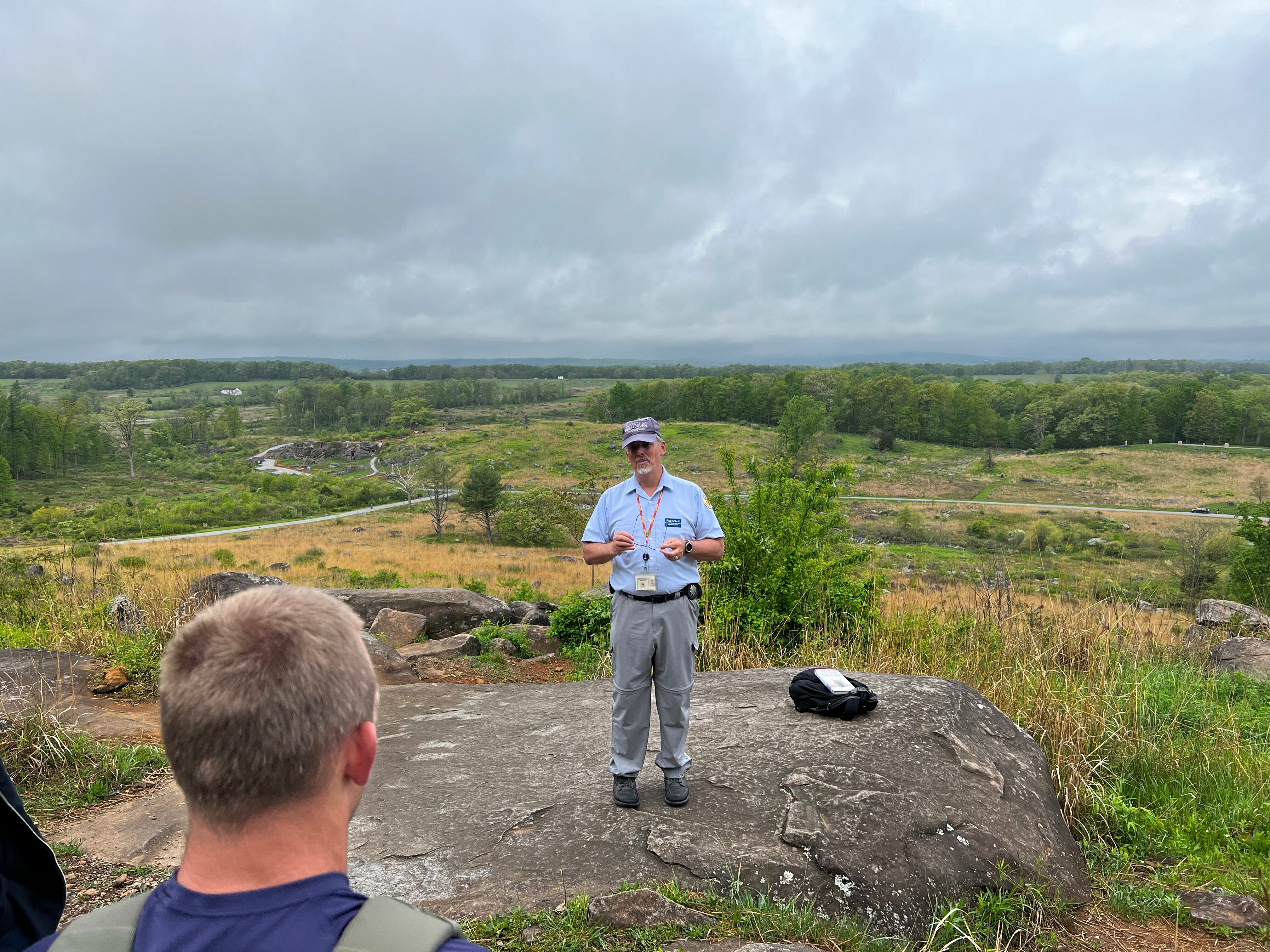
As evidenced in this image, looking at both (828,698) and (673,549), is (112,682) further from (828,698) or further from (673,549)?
(828,698)

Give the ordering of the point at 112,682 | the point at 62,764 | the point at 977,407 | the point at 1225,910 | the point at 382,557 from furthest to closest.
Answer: the point at 977,407
the point at 382,557
the point at 112,682
the point at 62,764
the point at 1225,910

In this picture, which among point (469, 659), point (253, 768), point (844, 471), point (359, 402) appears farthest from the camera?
point (359, 402)

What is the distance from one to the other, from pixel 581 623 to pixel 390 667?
111 inches

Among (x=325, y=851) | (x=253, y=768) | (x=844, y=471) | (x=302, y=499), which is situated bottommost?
(x=302, y=499)

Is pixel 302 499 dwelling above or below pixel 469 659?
below

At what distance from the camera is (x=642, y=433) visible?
4.33 meters

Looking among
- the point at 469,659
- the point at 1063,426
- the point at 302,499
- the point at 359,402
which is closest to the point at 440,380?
the point at 359,402

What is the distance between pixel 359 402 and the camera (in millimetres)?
149000

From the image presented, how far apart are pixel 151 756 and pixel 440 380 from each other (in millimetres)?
199720

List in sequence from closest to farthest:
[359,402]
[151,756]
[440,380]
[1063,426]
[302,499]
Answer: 1. [151,756]
2. [302,499]
3. [1063,426]
4. [359,402]
5. [440,380]

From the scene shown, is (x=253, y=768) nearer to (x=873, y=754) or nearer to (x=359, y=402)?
(x=873, y=754)

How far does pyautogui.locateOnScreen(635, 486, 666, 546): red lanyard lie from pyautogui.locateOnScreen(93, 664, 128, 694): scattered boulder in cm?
593

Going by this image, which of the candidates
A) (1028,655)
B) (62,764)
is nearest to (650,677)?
(1028,655)

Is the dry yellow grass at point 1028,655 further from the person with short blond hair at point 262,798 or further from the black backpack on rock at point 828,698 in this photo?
the person with short blond hair at point 262,798
